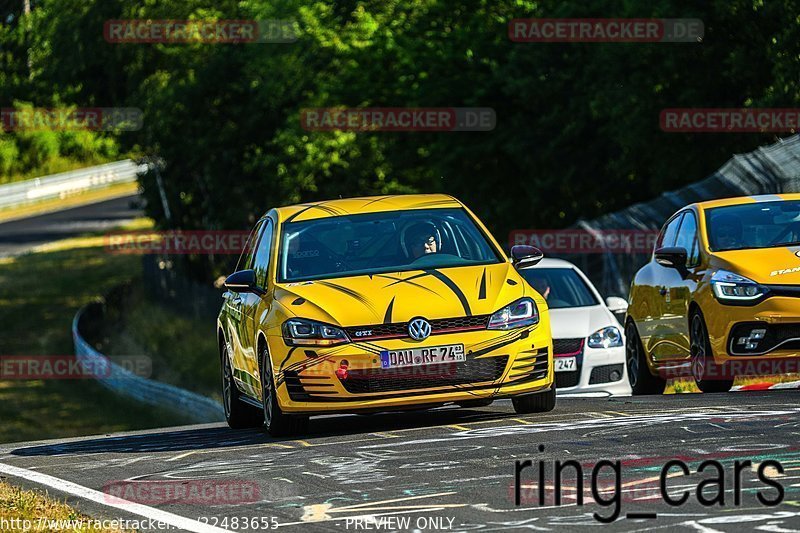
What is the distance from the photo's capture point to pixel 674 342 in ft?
50.0

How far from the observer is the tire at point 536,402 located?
41.2 ft

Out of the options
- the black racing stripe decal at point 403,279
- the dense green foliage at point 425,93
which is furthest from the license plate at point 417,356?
the dense green foliage at point 425,93

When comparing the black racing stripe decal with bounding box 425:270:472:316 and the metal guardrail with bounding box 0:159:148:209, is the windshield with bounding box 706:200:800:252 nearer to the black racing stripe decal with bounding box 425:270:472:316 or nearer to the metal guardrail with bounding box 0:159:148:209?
the black racing stripe decal with bounding box 425:270:472:316

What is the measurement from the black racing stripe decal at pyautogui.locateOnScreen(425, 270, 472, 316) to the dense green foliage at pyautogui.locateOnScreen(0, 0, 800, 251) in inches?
1001

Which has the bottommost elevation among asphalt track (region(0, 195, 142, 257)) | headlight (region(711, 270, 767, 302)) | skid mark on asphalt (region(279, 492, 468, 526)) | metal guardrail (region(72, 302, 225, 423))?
metal guardrail (region(72, 302, 225, 423))

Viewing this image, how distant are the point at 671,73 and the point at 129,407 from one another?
1626cm

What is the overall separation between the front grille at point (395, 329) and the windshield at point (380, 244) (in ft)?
3.03

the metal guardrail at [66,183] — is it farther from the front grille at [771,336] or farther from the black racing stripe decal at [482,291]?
the black racing stripe decal at [482,291]

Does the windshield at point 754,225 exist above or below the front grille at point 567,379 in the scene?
above

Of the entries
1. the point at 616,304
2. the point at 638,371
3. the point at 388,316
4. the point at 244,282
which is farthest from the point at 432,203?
the point at 616,304

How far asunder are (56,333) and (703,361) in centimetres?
3953

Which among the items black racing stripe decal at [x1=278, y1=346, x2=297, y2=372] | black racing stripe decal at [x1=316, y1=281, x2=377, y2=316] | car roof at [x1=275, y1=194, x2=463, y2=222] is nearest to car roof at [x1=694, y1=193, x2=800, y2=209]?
car roof at [x1=275, y1=194, x2=463, y2=222]

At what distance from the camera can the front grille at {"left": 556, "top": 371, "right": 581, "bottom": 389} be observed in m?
17.0

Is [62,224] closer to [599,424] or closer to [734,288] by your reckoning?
[734,288]
